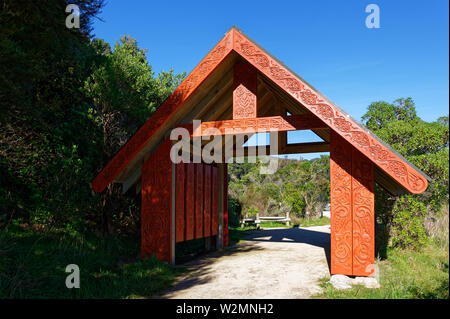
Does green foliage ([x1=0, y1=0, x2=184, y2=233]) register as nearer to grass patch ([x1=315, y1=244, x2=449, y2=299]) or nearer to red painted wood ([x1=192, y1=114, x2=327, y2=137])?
red painted wood ([x1=192, y1=114, x2=327, y2=137])

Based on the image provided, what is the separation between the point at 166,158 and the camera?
8289 millimetres

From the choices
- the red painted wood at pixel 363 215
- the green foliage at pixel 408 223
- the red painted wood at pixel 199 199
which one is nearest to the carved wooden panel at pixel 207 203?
the red painted wood at pixel 199 199

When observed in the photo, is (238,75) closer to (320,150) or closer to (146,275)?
(320,150)

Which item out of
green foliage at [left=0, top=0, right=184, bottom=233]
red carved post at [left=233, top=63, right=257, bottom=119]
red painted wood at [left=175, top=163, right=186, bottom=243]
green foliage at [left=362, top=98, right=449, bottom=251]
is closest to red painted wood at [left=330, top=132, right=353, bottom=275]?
red carved post at [left=233, top=63, right=257, bottom=119]

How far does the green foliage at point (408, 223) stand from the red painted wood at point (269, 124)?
3.90m

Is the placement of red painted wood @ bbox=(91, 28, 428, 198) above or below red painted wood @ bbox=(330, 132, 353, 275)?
above

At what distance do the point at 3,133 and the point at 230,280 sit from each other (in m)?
6.29

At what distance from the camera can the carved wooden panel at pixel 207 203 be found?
1058 centimetres

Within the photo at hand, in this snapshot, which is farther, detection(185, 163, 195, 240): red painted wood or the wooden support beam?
the wooden support beam

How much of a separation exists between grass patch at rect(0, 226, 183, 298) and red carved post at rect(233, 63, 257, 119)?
3.82m

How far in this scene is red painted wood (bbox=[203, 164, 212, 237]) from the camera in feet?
34.7

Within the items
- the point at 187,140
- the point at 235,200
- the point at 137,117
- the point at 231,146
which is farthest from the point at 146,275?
the point at 235,200

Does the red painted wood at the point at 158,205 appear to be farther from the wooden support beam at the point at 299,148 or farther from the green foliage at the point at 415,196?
the green foliage at the point at 415,196

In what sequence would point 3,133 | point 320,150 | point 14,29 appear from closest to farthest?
1. point 14,29
2. point 3,133
3. point 320,150
